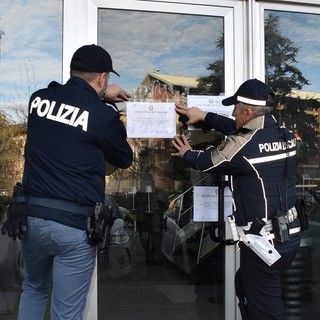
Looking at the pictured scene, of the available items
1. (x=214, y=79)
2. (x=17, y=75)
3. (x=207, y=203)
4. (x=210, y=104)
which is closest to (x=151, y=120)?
(x=210, y=104)

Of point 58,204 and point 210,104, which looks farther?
point 210,104

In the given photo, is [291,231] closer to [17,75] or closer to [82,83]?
[82,83]

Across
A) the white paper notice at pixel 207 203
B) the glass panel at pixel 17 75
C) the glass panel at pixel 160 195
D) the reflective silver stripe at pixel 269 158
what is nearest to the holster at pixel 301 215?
the reflective silver stripe at pixel 269 158

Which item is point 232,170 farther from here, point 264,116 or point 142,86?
point 142,86

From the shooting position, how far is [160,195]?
12.4 feet

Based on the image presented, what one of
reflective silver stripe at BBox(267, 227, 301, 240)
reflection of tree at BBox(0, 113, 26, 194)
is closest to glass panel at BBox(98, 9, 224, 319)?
reflection of tree at BBox(0, 113, 26, 194)

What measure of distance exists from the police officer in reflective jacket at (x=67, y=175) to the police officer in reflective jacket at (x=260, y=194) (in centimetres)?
71

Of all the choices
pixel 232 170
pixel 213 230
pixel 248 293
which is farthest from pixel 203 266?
pixel 232 170

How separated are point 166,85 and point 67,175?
1.46m

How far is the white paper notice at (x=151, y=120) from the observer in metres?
3.66

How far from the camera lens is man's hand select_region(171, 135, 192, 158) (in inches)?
131

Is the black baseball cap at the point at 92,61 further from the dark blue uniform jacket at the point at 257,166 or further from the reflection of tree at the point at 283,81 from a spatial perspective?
the reflection of tree at the point at 283,81

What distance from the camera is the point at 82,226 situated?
262 cm

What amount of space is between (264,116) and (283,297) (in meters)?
1.64
